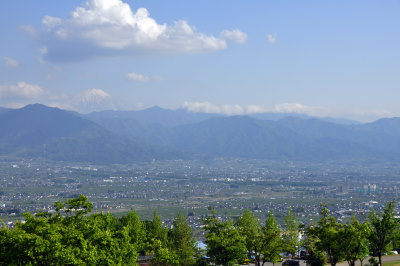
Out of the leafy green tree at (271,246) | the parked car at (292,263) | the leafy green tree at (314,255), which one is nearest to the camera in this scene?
the leafy green tree at (314,255)

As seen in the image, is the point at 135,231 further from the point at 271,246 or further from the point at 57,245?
the point at 57,245

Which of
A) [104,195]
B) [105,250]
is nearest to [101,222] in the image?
[105,250]

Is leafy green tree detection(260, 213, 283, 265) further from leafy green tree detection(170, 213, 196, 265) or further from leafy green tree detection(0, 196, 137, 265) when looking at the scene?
leafy green tree detection(0, 196, 137, 265)

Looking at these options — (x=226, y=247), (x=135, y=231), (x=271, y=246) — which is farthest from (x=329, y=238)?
(x=135, y=231)

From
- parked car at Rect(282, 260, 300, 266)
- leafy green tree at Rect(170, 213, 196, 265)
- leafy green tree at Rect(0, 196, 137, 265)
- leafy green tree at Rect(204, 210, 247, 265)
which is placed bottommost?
parked car at Rect(282, 260, 300, 266)

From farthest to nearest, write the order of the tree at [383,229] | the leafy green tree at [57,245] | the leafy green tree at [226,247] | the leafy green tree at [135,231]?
the leafy green tree at [135,231] → the tree at [383,229] → the leafy green tree at [226,247] → the leafy green tree at [57,245]

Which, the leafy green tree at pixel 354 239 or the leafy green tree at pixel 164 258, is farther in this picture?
the leafy green tree at pixel 164 258

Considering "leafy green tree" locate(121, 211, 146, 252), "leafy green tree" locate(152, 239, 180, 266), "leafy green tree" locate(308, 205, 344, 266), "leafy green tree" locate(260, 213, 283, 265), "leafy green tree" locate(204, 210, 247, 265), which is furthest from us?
"leafy green tree" locate(121, 211, 146, 252)

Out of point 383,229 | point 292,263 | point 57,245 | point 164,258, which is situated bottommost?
point 292,263

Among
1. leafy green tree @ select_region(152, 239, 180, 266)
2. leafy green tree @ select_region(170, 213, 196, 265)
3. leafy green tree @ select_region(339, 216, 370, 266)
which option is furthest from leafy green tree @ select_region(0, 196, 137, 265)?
leafy green tree @ select_region(339, 216, 370, 266)

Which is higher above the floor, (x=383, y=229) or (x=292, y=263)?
(x=383, y=229)

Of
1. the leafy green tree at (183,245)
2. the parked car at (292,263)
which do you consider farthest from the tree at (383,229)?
the leafy green tree at (183,245)

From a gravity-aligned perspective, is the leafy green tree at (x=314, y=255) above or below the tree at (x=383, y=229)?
below

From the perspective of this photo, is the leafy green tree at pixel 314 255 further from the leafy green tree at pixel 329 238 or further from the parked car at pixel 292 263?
the parked car at pixel 292 263
